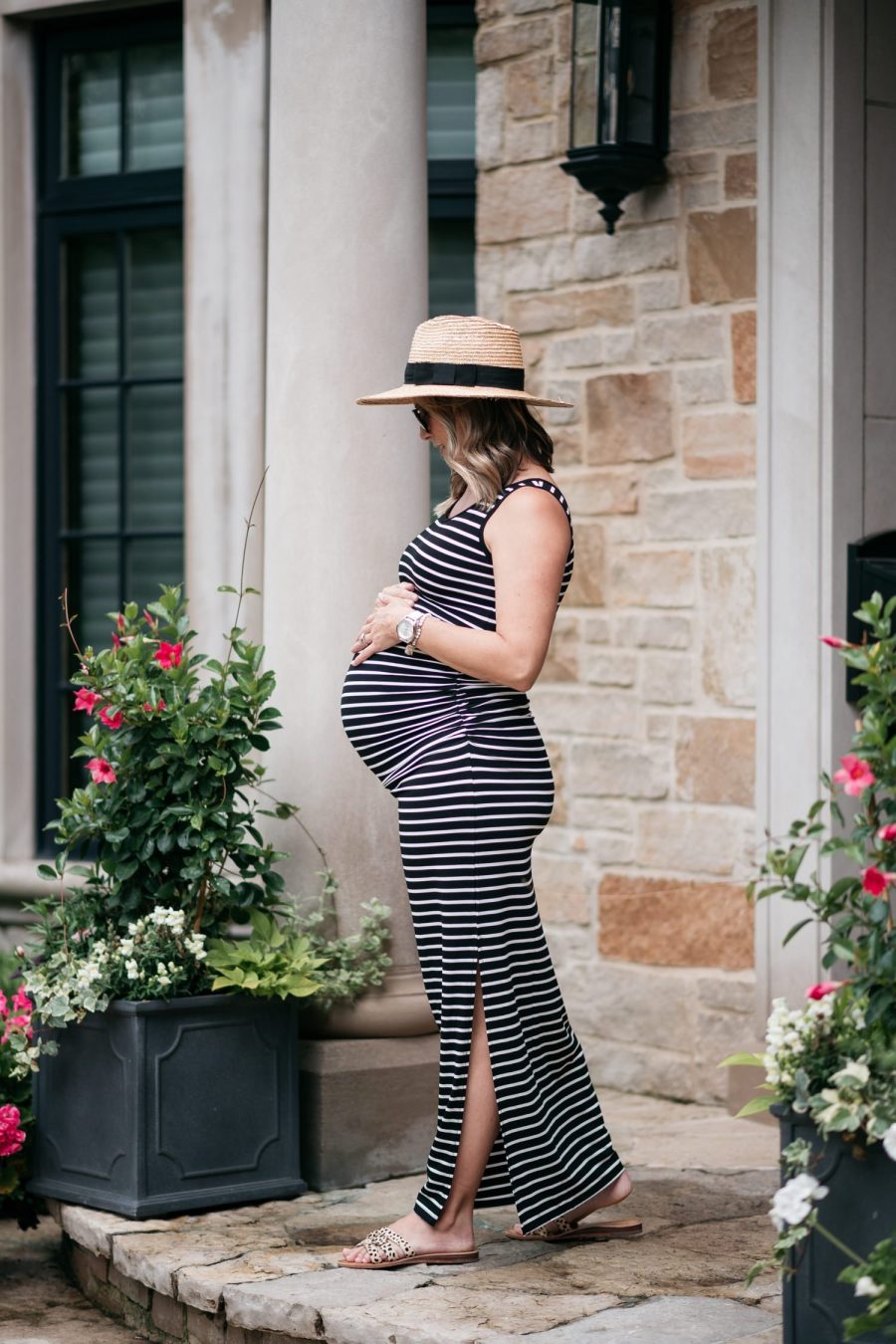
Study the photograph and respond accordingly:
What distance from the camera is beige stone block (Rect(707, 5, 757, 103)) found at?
512 cm

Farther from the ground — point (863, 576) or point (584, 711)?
point (863, 576)

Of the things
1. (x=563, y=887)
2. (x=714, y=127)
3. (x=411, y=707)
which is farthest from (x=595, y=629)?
(x=411, y=707)

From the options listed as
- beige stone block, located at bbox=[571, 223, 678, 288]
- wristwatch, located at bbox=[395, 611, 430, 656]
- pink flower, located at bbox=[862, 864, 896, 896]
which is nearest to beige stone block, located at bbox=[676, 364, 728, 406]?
beige stone block, located at bbox=[571, 223, 678, 288]

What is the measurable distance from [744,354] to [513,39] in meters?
1.31

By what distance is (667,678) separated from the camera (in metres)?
5.41

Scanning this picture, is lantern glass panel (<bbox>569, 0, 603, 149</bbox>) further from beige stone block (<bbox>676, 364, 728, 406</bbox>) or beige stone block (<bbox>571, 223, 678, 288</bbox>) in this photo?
beige stone block (<bbox>676, 364, 728, 406</bbox>)

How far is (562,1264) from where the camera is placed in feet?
12.3

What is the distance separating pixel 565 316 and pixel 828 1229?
335 cm

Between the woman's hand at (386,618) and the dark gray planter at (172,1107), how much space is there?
3.01 feet

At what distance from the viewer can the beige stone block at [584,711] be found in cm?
553

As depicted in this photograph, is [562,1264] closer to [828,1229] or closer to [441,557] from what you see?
[828,1229]

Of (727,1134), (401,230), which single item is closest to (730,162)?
(401,230)

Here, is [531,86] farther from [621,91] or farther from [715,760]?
[715,760]

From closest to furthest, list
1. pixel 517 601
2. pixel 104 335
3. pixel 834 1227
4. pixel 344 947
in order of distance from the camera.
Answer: pixel 834 1227 < pixel 517 601 < pixel 344 947 < pixel 104 335
